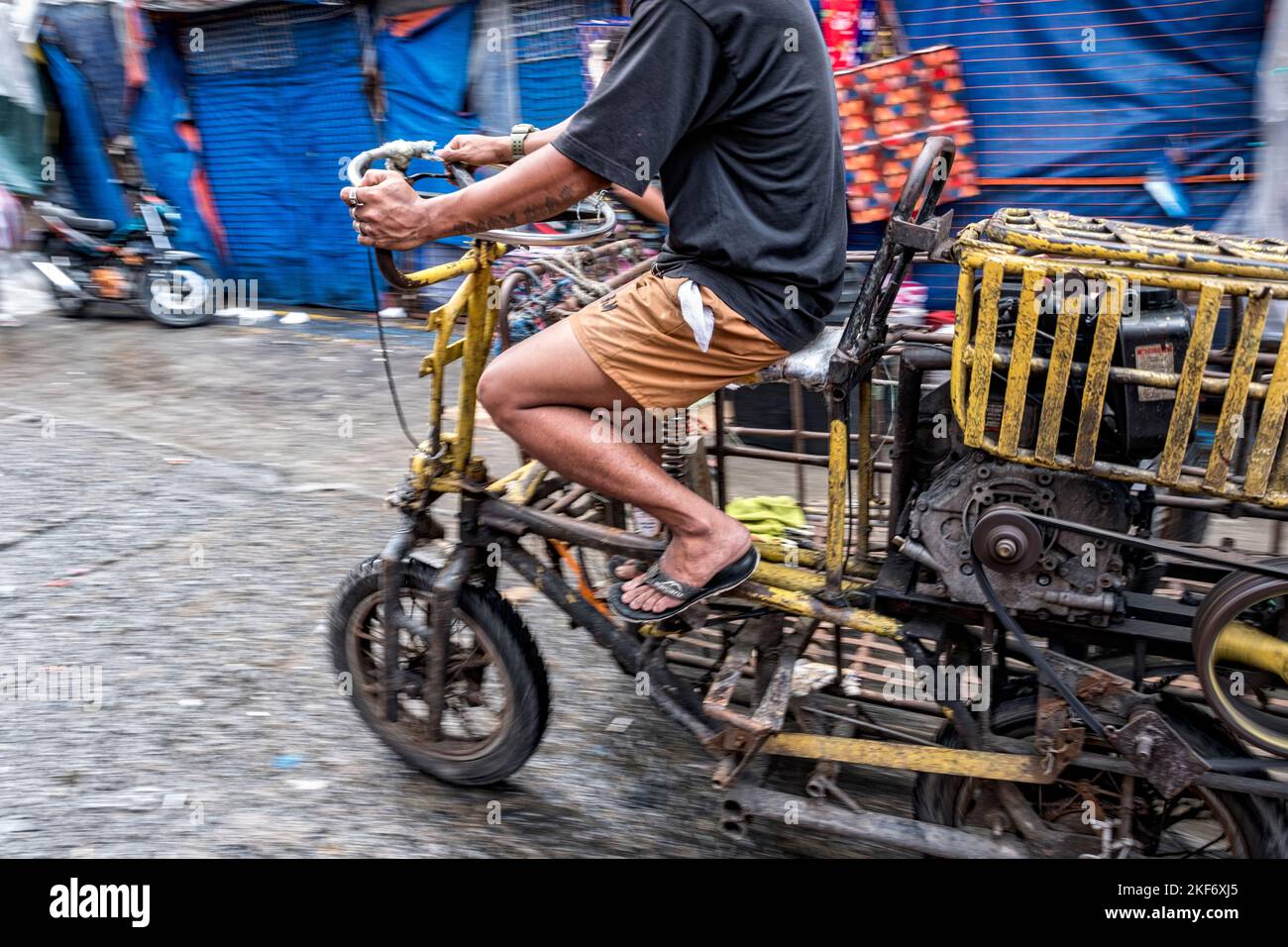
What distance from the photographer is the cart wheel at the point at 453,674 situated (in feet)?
9.62

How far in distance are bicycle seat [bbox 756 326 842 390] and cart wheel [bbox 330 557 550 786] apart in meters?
1.00

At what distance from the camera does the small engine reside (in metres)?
2.40

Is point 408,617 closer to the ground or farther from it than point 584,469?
closer to the ground

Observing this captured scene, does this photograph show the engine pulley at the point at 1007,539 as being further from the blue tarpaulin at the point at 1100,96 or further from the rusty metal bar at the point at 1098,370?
the blue tarpaulin at the point at 1100,96

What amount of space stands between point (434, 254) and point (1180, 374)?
8185 millimetres

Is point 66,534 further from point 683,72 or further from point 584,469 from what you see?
point 683,72

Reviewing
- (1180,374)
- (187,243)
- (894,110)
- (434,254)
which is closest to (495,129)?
(434,254)

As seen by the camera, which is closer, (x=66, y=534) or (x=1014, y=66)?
(x=66, y=534)

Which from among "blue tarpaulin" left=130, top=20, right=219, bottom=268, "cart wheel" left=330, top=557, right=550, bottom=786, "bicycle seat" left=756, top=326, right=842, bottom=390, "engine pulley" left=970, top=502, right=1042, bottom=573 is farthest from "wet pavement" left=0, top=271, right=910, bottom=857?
"blue tarpaulin" left=130, top=20, right=219, bottom=268

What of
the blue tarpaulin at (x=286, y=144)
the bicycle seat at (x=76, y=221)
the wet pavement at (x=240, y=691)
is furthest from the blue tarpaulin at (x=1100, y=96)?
the bicycle seat at (x=76, y=221)

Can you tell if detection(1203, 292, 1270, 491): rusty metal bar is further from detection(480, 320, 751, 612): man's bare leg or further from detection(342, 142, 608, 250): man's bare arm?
detection(342, 142, 608, 250): man's bare arm

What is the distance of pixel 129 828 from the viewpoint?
295cm

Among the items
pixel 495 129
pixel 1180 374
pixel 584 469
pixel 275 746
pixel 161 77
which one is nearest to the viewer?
pixel 1180 374

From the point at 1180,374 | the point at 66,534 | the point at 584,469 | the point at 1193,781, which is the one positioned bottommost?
the point at 66,534
